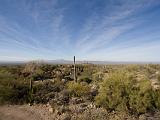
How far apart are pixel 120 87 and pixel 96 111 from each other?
7.32ft

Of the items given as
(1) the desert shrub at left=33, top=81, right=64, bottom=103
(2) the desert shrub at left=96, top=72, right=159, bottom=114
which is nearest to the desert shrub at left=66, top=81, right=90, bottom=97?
(1) the desert shrub at left=33, top=81, right=64, bottom=103

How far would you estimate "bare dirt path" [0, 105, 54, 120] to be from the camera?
1370 centimetres

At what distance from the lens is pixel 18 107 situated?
1606 cm

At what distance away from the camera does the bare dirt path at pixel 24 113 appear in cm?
1370

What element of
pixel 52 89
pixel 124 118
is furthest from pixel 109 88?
pixel 52 89

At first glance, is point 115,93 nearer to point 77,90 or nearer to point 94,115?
point 94,115

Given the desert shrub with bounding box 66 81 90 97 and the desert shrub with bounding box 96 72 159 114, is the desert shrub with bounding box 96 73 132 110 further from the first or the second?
the desert shrub with bounding box 66 81 90 97

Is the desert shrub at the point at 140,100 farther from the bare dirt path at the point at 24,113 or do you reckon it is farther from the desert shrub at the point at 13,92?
the desert shrub at the point at 13,92

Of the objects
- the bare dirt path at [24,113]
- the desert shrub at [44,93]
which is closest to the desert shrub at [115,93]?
the bare dirt path at [24,113]

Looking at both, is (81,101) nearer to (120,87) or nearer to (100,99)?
(100,99)

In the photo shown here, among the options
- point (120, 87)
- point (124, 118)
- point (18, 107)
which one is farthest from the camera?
point (18, 107)

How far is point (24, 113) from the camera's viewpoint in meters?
14.5

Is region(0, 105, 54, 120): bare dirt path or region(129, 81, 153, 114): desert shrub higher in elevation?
region(129, 81, 153, 114): desert shrub

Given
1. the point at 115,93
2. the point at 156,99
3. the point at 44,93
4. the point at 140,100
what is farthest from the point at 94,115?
the point at 44,93
